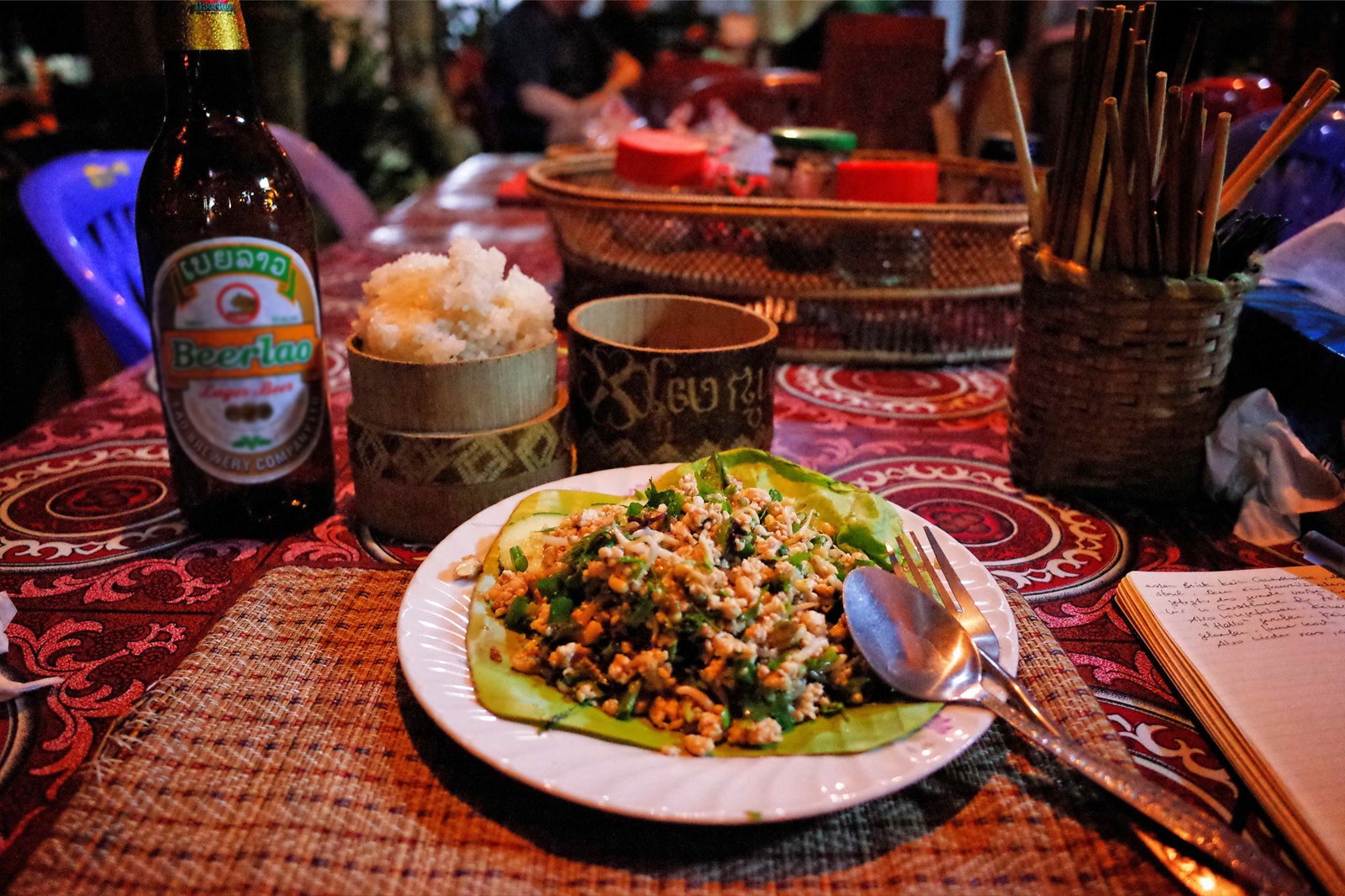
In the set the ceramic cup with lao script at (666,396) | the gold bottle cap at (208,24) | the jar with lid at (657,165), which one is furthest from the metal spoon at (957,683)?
the jar with lid at (657,165)

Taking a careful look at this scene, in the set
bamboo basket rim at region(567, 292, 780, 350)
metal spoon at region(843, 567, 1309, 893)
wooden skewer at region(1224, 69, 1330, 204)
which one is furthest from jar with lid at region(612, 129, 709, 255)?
metal spoon at region(843, 567, 1309, 893)

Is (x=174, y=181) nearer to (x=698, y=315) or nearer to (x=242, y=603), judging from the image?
(x=242, y=603)

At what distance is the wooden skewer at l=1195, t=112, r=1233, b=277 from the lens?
764mm

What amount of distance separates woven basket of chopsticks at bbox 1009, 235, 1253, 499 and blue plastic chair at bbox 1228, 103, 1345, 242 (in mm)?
323

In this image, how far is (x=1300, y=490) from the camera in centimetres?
88

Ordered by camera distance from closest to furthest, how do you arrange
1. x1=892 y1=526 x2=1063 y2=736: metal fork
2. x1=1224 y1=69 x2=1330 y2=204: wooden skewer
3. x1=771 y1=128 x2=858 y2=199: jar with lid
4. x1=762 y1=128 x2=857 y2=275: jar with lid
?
x1=892 y1=526 x2=1063 y2=736: metal fork, x1=1224 y1=69 x2=1330 y2=204: wooden skewer, x1=762 y1=128 x2=857 y2=275: jar with lid, x1=771 y1=128 x2=858 y2=199: jar with lid

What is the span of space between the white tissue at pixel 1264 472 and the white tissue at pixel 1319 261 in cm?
16

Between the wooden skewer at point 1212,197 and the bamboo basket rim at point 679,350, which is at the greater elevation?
the wooden skewer at point 1212,197

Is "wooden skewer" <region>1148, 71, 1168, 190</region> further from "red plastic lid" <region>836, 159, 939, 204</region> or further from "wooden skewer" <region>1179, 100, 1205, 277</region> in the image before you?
"red plastic lid" <region>836, 159, 939, 204</region>

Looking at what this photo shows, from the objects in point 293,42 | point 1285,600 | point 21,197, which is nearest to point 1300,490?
point 1285,600

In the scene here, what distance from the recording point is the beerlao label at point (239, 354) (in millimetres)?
740

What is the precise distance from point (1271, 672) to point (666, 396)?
1.72 feet

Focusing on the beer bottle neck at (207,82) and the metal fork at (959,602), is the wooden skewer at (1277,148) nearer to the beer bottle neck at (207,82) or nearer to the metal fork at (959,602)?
the metal fork at (959,602)

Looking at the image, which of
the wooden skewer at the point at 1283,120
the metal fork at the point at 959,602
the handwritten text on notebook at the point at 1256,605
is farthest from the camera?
the wooden skewer at the point at 1283,120
